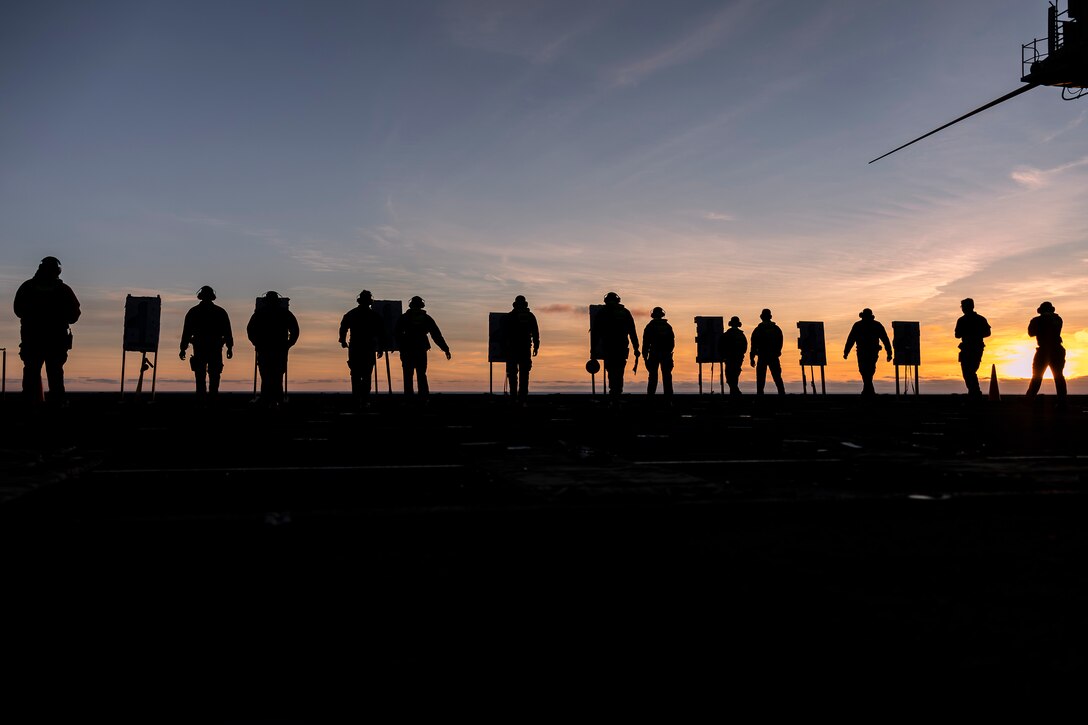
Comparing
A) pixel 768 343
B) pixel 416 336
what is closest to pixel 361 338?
pixel 416 336

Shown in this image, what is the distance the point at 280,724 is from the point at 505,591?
103cm

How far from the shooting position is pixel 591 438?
1014 cm

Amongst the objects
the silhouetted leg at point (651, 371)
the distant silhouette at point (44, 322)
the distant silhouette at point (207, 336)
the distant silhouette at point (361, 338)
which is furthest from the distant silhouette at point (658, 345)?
the distant silhouette at point (44, 322)

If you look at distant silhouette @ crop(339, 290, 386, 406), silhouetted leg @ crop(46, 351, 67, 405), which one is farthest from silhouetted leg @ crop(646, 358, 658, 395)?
silhouetted leg @ crop(46, 351, 67, 405)

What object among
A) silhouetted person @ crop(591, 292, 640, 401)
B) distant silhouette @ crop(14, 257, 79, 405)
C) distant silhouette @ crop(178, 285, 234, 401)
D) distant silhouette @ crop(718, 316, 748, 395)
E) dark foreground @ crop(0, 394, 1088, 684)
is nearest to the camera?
dark foreground @ crop(0, 394, 1088, 684)

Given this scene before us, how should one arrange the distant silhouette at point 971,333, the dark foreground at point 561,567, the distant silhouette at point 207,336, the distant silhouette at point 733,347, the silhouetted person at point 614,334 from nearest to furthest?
the dark foreground at point 561,567 < the distant silhouette at point 207,336 < the silhouetted person at point 614,334 < the distant silhouette at point 971,333 < the distant silhouette at point 733,347

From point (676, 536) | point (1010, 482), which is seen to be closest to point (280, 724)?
point (676, 536)

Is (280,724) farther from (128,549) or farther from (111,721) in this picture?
(128,549)

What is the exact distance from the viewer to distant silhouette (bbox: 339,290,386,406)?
18.7 metres

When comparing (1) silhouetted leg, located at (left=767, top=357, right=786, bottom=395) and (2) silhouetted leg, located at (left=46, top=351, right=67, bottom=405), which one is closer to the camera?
(2) silhouetted leg, located at (left=46, top=351, right=67, bottom=405)

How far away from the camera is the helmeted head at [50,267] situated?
45.8ft

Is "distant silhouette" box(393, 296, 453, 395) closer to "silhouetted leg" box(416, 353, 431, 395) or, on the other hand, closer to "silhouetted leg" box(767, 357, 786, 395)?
"silhouetted leg" box(416, 353, 431, 395)

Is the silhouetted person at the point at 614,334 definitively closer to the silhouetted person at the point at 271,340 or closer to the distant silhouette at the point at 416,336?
the distant silhouette at the point at 416,336

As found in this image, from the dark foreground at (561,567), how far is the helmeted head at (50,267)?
874 cm
